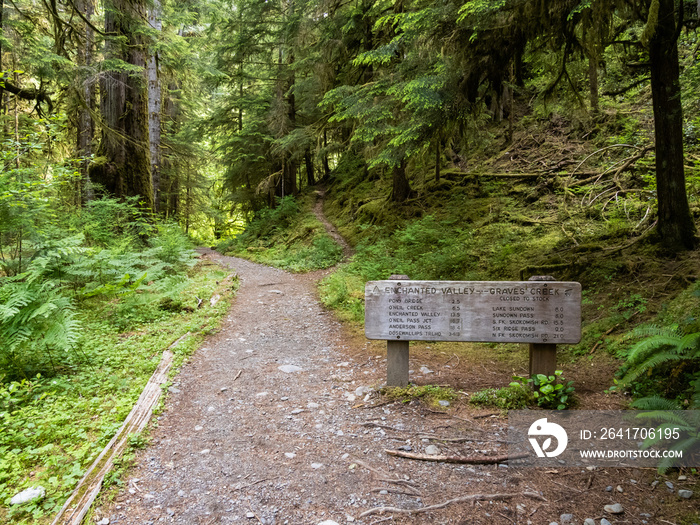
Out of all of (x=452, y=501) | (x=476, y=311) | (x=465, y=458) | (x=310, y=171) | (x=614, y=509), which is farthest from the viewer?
(x=310, y=171)

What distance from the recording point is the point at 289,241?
16.3m

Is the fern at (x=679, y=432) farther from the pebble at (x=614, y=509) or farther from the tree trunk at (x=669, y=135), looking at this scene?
the tree trunk at (x=669, y=135)

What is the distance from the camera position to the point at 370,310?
427 centimetres

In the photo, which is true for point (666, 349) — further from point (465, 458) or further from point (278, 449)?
point (278, 449)

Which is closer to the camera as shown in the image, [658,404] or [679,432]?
[679,432]

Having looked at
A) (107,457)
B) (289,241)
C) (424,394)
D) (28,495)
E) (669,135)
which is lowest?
(28,495)

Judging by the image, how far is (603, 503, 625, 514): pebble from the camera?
2.44 meters

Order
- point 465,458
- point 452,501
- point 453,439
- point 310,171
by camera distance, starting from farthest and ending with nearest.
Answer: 1. point 310,171
2. point 453,439
3. point 465,458
4. point 452,501

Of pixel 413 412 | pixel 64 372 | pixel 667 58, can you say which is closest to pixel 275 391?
pixel 413 412

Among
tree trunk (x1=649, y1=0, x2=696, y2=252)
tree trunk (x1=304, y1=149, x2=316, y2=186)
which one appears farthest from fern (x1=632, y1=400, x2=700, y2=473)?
tree trunk (x1=304, y1=149, x2=316, y2=186)

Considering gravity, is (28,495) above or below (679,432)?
below

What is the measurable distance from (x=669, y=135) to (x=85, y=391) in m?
8.38

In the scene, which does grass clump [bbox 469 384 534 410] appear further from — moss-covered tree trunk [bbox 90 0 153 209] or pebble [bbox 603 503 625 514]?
moss-covered tree trunk [bbox 90 0 153 209]

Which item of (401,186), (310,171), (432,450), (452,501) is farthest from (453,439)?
(310,171)
